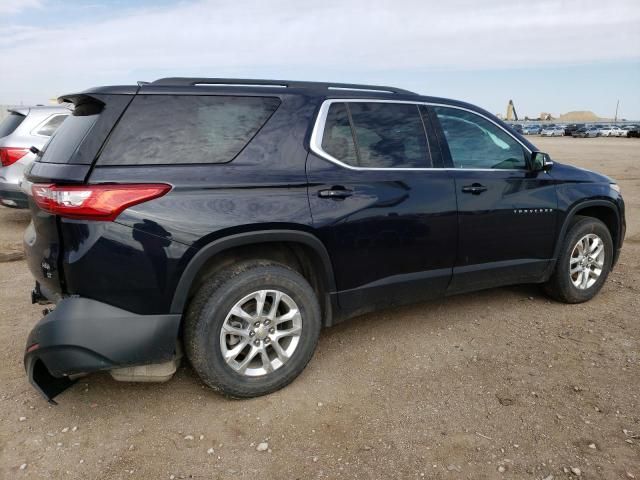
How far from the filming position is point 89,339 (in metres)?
2.49

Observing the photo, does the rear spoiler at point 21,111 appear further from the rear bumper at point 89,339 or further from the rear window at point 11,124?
the rear bumper at point 89,339

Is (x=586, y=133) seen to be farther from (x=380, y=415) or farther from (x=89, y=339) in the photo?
(x=89, y=339)

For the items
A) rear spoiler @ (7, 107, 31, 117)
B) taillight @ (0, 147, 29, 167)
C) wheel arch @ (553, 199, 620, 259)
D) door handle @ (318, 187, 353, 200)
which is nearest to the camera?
door handle @ (318, 187, 353, 200)

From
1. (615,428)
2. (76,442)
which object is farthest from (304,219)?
(615,428)

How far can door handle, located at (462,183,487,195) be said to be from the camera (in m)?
3.60

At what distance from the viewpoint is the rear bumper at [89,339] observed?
249 centimetres

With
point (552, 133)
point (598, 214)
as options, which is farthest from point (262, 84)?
point (552, 133)

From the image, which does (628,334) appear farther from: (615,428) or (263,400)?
(263,400)

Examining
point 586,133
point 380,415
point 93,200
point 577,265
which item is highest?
point 93,200

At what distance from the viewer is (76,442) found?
8.47 ft

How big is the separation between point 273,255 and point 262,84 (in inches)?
41.8

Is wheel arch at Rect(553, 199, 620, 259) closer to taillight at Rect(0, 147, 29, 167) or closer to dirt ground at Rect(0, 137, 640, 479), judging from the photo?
dirt ground at Rect(0, 137, 640, 479)

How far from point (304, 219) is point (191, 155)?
72 cm

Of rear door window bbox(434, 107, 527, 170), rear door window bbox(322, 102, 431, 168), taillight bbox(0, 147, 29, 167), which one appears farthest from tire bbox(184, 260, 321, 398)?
taillight bbox(0, 147, 29, 167)
